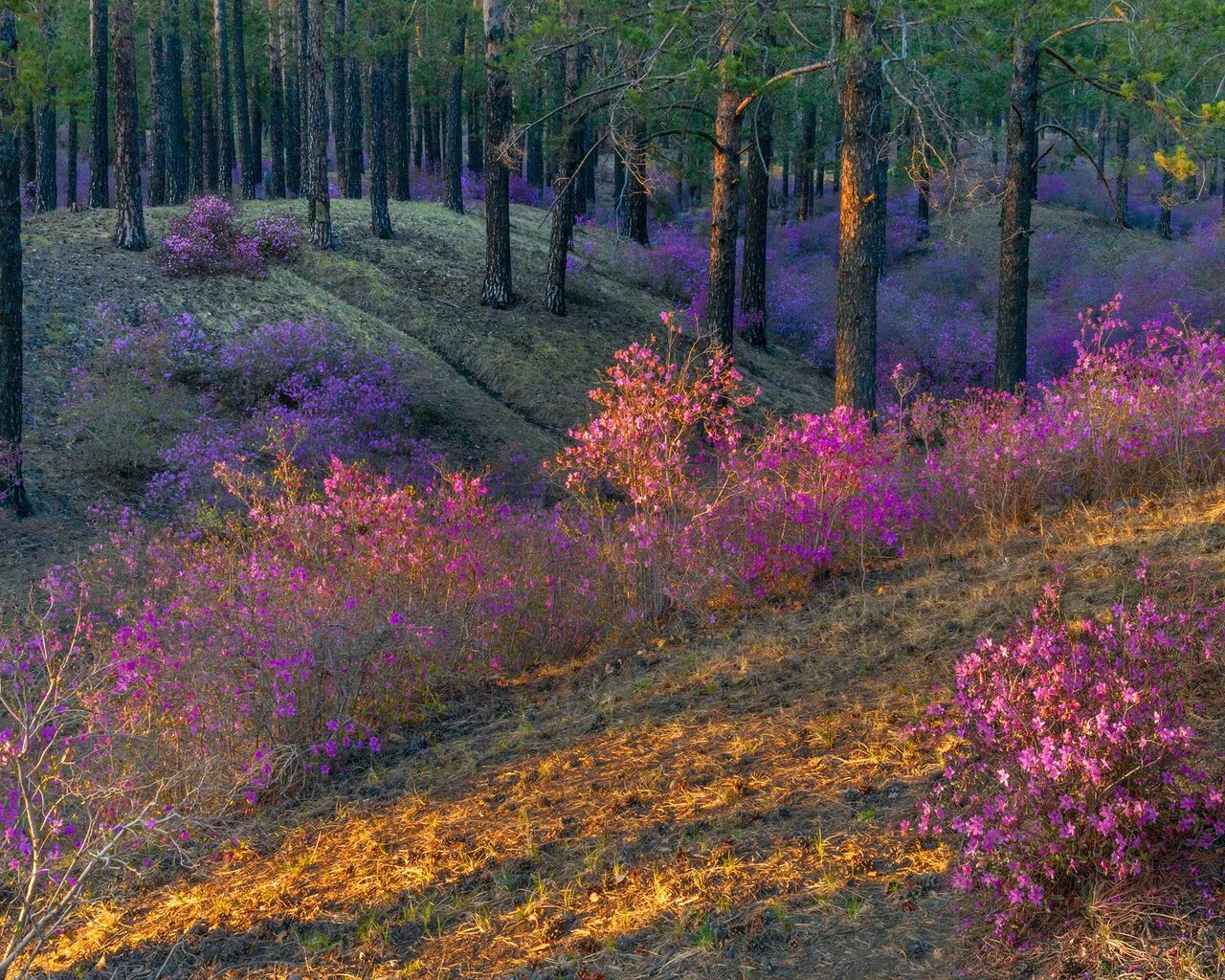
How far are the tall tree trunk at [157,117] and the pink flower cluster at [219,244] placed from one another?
528cm

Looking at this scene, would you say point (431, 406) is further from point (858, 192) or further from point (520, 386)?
point (858, 192)

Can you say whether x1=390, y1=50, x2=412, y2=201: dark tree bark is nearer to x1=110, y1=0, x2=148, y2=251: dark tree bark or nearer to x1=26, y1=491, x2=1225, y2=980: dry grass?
x1=110, y1=0, x2=148, y2=251: dark tree bark

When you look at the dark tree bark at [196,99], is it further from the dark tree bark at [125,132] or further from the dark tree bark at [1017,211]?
the dark tree bark at [1017,211]

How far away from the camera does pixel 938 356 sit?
21.3m

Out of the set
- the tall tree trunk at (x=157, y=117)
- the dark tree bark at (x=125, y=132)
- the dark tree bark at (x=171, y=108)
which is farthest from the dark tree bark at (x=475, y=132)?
the dark tree bark at (x=125, y=132)

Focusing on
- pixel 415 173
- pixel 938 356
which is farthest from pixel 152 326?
pixel 415 173

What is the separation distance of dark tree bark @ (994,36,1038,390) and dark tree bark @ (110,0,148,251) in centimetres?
1366

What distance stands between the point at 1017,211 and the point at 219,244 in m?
13.6

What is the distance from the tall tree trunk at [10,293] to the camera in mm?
11203

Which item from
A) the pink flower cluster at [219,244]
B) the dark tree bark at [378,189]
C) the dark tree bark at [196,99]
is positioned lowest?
the pink flower cluster at [219,244]

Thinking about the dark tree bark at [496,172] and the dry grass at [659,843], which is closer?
the dry grass at [659,843]

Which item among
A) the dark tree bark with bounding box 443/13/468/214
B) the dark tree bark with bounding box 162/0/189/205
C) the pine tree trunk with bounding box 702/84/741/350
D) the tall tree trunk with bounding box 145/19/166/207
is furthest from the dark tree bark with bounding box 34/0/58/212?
the pine tree trunk with bounding box 702/84/741/350

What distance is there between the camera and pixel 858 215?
34.7 feet

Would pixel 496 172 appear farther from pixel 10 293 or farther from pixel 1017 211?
pixel 10 293
